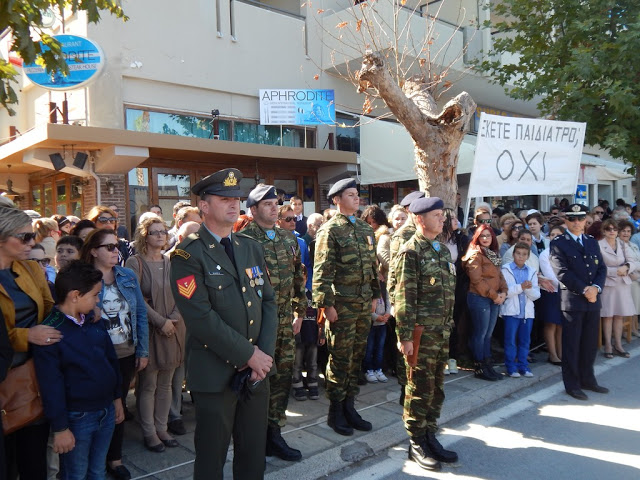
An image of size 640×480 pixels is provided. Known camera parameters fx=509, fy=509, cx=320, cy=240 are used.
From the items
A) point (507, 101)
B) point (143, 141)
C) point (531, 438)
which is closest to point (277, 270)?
point (531, 438)

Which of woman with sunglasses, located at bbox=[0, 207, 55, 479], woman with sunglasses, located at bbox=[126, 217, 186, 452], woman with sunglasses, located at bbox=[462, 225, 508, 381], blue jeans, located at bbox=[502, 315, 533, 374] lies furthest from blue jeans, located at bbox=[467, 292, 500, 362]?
woman with sunglasses, located at bbox=[0, 207, 55, 479]

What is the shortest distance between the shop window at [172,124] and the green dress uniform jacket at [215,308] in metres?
8.38

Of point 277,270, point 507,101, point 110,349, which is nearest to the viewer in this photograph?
point 110,349

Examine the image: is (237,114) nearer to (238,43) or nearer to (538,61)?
(238,43)

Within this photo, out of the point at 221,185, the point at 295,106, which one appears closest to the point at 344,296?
the point at 221,185

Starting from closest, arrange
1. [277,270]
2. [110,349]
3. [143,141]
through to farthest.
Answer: [110,349] → [277,270] → [143,141]

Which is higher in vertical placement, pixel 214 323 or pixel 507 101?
pixel 507 101

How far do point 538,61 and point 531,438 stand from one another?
30.2ft

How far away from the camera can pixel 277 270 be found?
4129 millimetres

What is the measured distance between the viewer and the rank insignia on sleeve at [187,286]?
279 centimetres

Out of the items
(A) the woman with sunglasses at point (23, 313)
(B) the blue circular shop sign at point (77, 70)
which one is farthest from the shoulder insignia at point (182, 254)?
(B) the blue circular shop sign at point (77, 70)

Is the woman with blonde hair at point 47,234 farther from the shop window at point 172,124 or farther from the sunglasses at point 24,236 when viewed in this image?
the shop window at point 172,124

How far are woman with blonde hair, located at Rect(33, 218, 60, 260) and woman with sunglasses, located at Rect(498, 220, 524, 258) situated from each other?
17.5 feet

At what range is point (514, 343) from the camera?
6.03 meters
